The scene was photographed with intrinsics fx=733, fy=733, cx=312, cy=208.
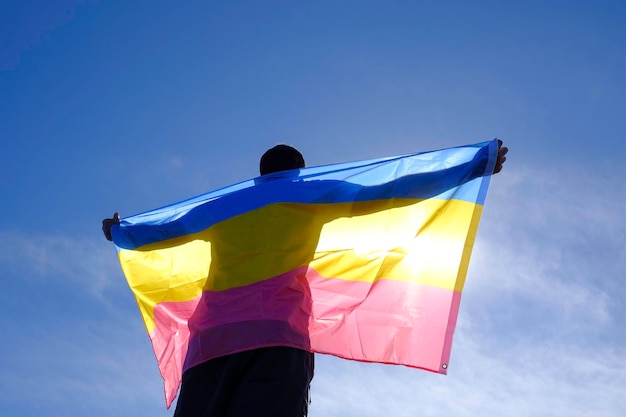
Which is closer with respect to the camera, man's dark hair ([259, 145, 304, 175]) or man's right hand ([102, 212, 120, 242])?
man's dark hair ([259, 145, 304, 175])

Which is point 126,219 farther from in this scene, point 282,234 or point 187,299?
point 282,234

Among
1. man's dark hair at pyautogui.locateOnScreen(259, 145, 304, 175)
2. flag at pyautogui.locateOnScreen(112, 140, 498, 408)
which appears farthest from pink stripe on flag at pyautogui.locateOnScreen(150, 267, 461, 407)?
man's dark hair at pyautogui.locateOnScreen(259, 145, 304, 175)

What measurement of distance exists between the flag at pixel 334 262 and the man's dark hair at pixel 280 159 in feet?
0.26

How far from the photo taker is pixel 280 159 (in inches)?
205

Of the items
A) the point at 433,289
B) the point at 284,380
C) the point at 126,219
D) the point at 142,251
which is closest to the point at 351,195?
the point at 433,289

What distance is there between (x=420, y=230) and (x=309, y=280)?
32.5 inches

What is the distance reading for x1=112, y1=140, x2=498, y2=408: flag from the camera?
440cm

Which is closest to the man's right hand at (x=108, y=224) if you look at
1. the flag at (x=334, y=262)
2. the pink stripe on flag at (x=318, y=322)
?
the flag at (x=334, y=262)

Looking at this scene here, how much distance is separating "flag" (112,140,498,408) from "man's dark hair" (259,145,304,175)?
0.26 feet

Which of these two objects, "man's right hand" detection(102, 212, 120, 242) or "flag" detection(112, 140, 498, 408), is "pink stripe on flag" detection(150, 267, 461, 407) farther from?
"man's right hand" detection(102, 212, 120, 242)

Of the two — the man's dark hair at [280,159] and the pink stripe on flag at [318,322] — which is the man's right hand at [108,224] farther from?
the man's dark hair at [280,159]

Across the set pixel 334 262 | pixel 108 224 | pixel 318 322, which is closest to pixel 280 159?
pixel 334 262

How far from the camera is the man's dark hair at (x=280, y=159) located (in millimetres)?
5215

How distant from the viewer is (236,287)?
4.45 m
